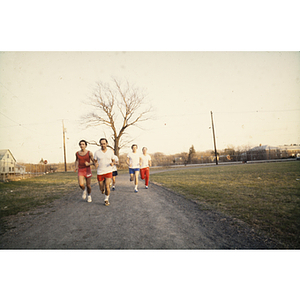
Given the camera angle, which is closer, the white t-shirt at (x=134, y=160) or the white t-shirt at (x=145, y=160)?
the white t-shirt at (x=134, y=160)

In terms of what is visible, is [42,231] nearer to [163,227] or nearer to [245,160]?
[163,227]

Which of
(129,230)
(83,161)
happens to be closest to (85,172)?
(83,161)

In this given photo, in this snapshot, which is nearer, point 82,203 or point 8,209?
point 8,209

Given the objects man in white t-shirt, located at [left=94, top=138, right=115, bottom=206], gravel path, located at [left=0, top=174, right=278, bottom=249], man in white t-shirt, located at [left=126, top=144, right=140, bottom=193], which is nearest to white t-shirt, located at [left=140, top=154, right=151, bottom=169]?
man in white t-shirt, located at [left=126, top=144, right=140, bottom=193]

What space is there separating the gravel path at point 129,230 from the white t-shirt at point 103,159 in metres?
1.01

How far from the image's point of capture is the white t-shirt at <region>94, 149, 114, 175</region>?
4.35 meters

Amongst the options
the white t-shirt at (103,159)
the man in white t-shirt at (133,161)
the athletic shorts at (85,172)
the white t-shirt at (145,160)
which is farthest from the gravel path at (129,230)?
the white t-shirt at (145,160)

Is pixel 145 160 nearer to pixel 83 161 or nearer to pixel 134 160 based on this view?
pixel 134 160

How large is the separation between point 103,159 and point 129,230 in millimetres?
1963

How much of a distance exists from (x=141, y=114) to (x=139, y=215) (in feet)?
10.6

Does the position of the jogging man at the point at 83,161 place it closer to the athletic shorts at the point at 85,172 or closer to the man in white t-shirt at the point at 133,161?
the athletic shorts at the point at 85,172

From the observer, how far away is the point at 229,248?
261 cm

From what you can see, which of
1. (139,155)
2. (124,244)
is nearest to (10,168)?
(139,155)

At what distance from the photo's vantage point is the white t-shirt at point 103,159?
4.35m
